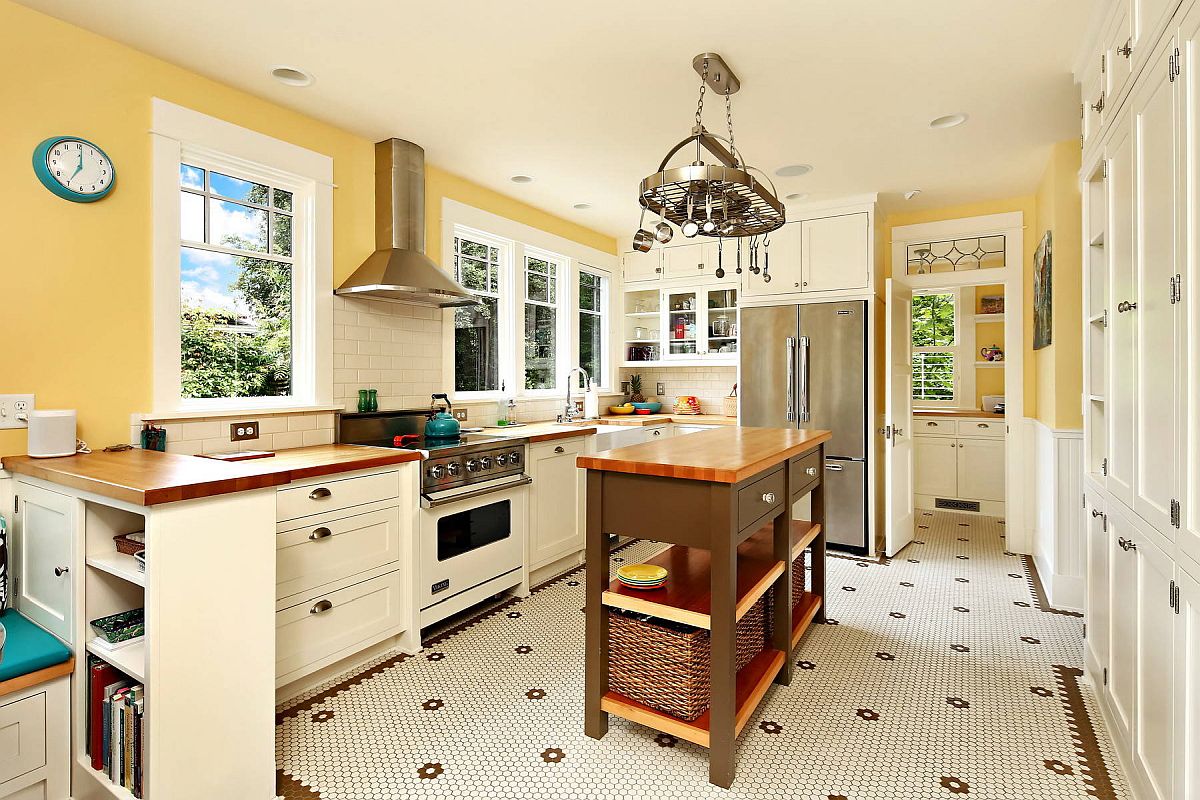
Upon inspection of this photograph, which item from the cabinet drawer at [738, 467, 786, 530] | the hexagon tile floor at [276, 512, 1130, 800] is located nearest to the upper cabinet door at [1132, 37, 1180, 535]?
the hexagon tile floor at [276, 512, 1130, 800]

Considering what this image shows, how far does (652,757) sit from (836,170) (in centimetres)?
363

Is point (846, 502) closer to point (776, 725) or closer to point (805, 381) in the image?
point (805, 381)

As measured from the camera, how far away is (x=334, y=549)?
104 inches

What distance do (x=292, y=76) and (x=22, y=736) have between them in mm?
2675

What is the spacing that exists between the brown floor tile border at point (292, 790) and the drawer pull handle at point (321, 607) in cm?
65

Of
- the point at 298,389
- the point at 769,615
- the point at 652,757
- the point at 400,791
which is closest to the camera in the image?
the point at 400,791

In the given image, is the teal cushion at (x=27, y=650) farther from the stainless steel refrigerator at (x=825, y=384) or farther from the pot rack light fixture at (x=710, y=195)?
the stainless steel refrigerator at (x=825, y=384)

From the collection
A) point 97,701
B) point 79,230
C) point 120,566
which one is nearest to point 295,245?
point 79,230

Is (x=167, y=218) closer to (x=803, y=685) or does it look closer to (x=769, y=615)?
(x=769, y=615)

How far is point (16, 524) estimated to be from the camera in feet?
7.13

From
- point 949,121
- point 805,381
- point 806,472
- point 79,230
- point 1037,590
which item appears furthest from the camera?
point 805,381

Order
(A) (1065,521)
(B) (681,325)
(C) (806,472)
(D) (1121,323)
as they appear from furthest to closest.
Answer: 1. (B) (681,325)
2. (A) (1065,521)
3. (C) (806,472)
4. (D) (1121,323)

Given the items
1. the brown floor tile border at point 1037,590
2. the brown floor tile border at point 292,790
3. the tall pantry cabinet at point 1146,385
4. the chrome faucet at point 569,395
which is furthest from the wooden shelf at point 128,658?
the brown floor tile border at point 1037,590

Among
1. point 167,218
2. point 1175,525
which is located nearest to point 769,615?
point 1175,525
